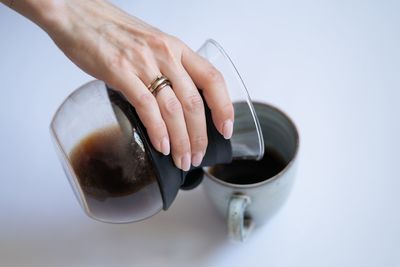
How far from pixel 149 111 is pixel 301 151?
0.30 m

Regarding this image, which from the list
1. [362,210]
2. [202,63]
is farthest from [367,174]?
[202,63]

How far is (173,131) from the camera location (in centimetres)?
47

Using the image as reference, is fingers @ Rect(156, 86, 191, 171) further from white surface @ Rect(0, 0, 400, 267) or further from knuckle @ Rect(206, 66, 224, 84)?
white surface @ Rect(0, 0, 400, 267)

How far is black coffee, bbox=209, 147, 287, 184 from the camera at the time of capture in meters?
0.60

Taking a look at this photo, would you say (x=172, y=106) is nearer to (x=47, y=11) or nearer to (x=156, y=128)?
(x=156, y=128)

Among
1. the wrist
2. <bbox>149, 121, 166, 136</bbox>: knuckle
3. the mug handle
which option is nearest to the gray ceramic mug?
the mug handle

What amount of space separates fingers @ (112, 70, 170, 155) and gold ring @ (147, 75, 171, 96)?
1cm

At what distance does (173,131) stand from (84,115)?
11 cm

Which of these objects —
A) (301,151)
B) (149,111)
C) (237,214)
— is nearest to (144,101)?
(149,111)

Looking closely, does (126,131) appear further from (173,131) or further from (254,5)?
(254,5)

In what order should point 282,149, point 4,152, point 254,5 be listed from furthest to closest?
point 254,5 < point 4,152 < point 282,149

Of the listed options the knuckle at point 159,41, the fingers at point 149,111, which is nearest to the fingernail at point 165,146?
the fingers at point 149,111

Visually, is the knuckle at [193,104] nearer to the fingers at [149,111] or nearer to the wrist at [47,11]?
the fingers at [149,111]

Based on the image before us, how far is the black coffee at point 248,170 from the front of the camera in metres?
0.60
